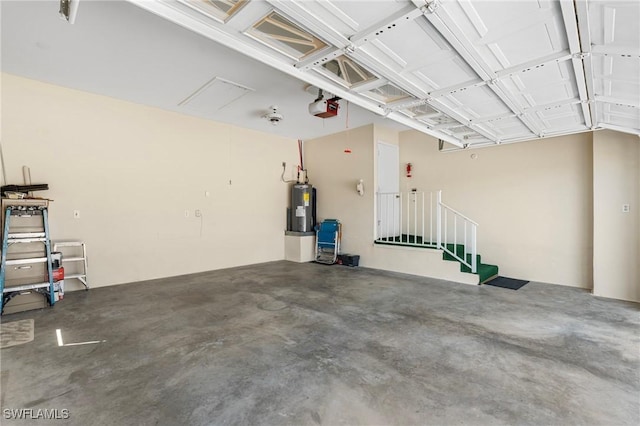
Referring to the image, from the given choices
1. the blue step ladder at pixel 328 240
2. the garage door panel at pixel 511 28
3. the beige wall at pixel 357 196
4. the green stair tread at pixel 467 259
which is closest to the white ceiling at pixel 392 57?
the garage door panel at pixel 511 28

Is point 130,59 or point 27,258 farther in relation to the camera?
point 27,258

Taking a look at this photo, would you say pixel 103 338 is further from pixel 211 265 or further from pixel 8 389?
→ pixel 211 265

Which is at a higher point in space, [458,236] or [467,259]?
[458,236]

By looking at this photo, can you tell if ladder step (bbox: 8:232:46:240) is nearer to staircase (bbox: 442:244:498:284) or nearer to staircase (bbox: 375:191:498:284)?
staircase (bbox: 375:191:498:284)

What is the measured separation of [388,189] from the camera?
7.06 metres

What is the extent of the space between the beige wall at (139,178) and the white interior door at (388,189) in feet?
9.20

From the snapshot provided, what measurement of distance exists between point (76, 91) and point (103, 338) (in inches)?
161

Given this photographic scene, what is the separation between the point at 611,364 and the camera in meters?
2.51

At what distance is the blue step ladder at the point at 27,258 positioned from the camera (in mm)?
3793

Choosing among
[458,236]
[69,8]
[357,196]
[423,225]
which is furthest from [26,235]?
[458,236]

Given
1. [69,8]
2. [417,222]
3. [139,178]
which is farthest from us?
[417,222]

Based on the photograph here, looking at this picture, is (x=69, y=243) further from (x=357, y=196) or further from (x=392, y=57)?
(x=357, y=196)

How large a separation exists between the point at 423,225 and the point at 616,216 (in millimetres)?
2970

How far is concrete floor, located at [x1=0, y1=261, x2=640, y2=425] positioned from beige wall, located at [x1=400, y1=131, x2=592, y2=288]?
0.94 meters
